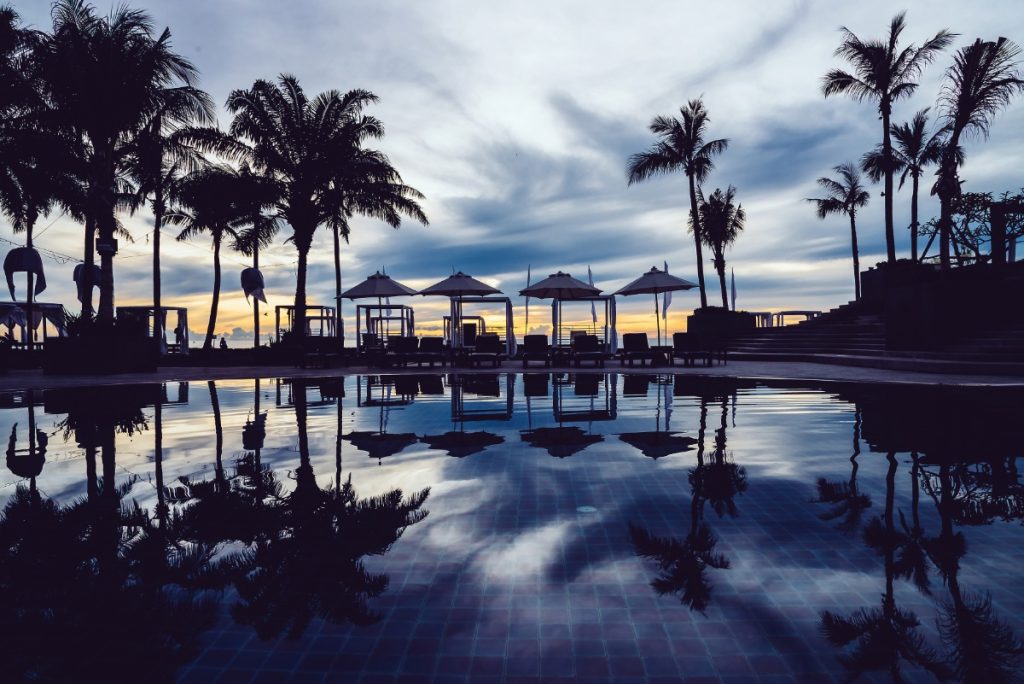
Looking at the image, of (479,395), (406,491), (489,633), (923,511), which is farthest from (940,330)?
(489,633)

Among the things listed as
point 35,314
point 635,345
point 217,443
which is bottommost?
point 217,443

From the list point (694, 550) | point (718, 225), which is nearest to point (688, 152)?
point (718, 225)

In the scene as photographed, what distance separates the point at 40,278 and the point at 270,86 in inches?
464

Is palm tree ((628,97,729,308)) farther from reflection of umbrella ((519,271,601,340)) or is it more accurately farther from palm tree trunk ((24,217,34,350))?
palm tree trunk ((24,217,34,350))

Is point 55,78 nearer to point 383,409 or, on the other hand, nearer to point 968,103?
point 383,409

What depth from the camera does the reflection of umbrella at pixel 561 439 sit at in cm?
607

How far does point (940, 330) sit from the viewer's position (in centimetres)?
1546

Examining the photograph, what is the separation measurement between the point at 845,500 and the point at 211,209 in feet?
87.1

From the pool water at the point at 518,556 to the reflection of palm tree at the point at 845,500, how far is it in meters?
0.03

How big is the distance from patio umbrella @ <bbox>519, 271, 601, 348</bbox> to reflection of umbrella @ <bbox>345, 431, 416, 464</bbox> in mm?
12634

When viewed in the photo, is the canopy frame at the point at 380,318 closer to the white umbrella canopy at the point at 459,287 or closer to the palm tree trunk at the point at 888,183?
the white umbrella canopy at the point at 459,287

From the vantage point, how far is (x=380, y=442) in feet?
21.6

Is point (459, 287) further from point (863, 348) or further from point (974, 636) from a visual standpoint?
point (974, 636)

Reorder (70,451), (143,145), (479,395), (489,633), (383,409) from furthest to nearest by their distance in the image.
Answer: (143,145) → (479,395) → (383,409) → (70,451) → (489,633)
